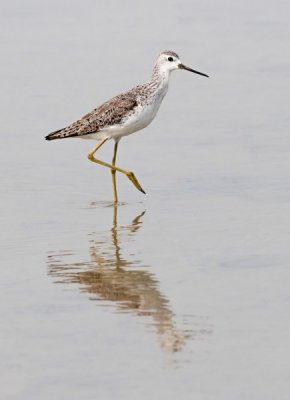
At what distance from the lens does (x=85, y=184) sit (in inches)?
515

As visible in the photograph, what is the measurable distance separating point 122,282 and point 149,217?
233 cm

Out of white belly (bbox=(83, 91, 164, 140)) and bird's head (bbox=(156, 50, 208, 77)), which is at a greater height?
bird's head (bbox=(156, 50, 208, 77))

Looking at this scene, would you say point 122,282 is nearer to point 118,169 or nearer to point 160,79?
point 118,169

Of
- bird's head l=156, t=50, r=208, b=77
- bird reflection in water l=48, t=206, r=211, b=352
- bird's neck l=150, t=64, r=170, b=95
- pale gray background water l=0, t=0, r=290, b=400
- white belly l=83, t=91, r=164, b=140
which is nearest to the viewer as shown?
pale gray background water l=0, t=0, r=290, b=400

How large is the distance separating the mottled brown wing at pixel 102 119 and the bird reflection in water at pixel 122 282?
2.61 meters

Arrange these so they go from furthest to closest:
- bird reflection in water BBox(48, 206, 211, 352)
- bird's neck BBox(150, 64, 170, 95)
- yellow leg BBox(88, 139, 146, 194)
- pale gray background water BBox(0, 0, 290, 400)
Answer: bird's neck BBox(150, 64, 170, 95) < yellow leg BBox(88, 139, 146, 194) < bird reflection in water BBox(48, 206, 211, 352) < pale gray background water BBox(0, 0, 290, 400)

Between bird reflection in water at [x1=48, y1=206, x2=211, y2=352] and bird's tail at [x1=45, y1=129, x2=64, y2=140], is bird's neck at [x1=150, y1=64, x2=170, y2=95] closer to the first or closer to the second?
bird's tail at [x1=45, y1=129, x2=64, y2=140]

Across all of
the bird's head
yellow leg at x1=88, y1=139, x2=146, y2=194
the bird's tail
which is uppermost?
the bird's head

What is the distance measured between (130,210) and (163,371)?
495 centimetres

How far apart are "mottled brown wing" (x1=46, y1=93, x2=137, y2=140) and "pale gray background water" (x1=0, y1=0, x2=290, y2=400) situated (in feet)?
1.33

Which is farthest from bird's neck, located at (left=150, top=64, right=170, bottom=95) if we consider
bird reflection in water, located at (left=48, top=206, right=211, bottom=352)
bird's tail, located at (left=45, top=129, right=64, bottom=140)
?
bird reflection in water, located at (left=48, top=206, right=211, bottom=352)

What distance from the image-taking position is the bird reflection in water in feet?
26.0

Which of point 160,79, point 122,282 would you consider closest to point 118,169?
point 160,79

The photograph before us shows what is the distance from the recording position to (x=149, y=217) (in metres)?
11.5
